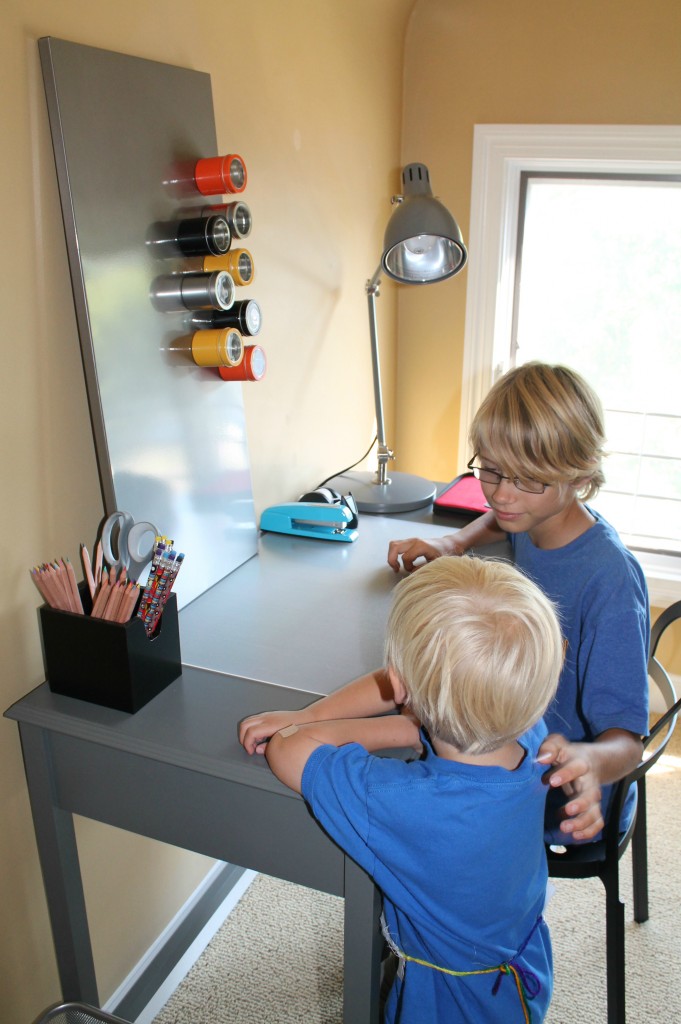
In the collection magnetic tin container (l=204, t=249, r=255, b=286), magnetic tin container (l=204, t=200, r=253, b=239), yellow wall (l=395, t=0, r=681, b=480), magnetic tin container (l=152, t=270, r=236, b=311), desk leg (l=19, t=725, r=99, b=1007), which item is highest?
yellow wall (l=395, t=0, r=681, b=480)

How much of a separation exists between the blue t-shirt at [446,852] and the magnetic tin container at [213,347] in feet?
2.19

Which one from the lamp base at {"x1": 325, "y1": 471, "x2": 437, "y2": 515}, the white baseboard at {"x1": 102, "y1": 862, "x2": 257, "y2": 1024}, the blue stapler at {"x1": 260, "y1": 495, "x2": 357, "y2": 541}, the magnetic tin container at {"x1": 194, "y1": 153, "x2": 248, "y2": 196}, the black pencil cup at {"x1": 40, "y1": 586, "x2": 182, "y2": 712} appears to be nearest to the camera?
the black pencil cup at {"x1": 40, "y1": 586, "x2": 182, "y2": 712}

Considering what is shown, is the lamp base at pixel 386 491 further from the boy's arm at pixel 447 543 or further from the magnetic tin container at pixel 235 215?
the magnetic tin container at pixel 235 215

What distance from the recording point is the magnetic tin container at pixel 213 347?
1.29 meters

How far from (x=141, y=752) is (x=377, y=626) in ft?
1.46

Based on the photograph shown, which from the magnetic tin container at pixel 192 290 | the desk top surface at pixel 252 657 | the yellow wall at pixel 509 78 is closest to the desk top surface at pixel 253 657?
the desk top surface at pixel 252 657

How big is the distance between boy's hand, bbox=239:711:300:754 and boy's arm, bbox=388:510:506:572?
0.51 meters

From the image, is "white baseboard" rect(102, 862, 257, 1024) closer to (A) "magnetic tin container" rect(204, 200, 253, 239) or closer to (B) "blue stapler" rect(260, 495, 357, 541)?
(B) "blue stapler" rect(260, 495, 357, 541)

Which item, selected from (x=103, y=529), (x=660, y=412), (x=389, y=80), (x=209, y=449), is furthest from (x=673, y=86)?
(x=103, y=529)

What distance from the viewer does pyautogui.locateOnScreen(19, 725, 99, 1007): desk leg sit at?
1124 millimetres

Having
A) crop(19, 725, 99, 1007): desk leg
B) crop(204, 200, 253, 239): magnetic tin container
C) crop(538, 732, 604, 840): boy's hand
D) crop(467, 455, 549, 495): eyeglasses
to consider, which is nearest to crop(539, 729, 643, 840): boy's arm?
crop(538, 732, 604, 840): boy's hand

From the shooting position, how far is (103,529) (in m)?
1.11

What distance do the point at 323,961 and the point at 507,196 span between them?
202 centimetres

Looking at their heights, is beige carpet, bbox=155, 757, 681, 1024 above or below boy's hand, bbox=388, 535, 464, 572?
below
